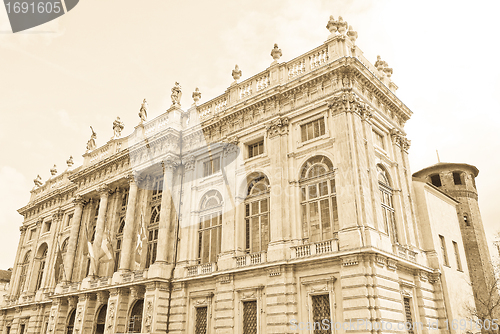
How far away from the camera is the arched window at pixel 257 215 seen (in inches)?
856

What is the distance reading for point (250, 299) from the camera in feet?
66.2

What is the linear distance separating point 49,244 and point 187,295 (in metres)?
19.3

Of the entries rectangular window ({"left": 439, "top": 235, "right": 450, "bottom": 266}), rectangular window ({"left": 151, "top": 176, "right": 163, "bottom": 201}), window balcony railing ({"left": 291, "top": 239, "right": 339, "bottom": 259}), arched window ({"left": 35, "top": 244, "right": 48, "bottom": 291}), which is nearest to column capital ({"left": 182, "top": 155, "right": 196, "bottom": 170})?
rectangular window ({"left": 151, "top": 176, "right": 163, "bottom": 201})

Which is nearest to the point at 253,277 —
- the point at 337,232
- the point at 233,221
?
the point at 233,221

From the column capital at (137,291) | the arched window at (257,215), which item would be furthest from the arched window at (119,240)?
the arched window at (257,215)

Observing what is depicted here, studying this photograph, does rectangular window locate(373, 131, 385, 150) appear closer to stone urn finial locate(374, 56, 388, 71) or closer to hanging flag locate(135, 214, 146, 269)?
stone urn finial locate(374, 56, 388, 71)

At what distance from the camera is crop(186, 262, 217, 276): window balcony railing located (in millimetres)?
22562

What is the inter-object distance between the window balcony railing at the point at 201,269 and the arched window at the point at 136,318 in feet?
13.5

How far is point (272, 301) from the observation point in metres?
19.1

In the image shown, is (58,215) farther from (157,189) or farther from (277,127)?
(277,127)

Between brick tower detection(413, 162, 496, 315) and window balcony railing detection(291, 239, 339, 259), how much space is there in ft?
58.4

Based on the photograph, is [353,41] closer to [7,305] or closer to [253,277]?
[253,277]

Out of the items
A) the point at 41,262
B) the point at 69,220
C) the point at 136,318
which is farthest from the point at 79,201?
the point at 136,318

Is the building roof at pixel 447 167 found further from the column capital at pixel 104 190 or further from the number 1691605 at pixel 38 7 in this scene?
the number 1691605 at pixel 38 7
